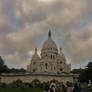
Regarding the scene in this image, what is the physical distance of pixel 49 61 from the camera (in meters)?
102

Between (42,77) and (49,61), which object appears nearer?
(42,77)

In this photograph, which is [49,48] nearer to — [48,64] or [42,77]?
[48,64]

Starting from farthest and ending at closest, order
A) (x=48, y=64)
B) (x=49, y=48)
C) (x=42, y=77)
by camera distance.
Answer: (x=49, y=48) < (x=48, y=64) < (x=42, y=77)

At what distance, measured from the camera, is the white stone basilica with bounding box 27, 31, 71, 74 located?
10194 cm

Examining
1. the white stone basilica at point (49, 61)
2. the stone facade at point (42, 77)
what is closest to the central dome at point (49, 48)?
the white stone basilica at point (49, 61)

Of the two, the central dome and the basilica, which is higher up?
the central dome

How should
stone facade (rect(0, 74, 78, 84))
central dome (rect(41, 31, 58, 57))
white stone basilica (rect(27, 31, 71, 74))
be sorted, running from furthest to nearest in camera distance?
central dome (rect(41, 31, 58, 57)), white stone basilica (rect(27, 31, 71, 74)), stone facade (rect(0, 74, 78, 84))

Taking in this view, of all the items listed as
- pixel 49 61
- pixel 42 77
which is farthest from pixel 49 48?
pixel 42 77

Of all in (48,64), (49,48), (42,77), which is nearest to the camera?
(42,77)

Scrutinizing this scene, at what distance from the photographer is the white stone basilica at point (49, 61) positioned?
101938 mm

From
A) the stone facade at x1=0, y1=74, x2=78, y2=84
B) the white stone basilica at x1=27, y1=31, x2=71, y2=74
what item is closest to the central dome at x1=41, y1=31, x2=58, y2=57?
the white stone basilica at x1=27, y1=31, x2=71, y2=74

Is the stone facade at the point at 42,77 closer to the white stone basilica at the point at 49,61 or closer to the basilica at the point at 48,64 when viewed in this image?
the basilica at the point at 48,64

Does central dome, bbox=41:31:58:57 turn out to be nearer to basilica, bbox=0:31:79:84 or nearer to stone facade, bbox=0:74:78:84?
basilica, bbox=0:31:79:84

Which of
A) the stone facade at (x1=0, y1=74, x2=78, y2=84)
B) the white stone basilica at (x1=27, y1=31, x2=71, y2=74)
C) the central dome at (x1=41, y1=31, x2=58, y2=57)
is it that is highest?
the central dome at (x1=41, y1=31, x2=58, y2=57)
